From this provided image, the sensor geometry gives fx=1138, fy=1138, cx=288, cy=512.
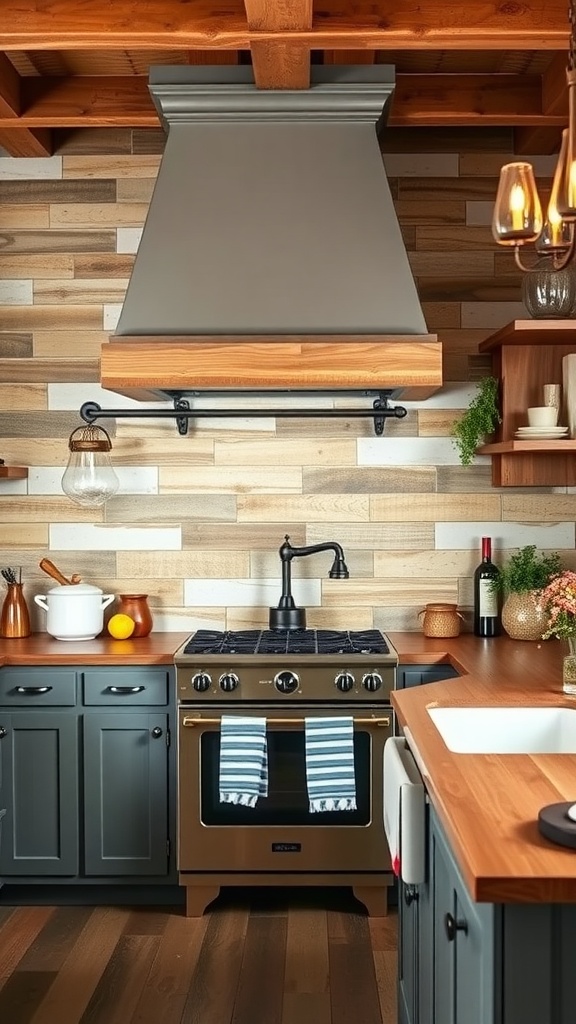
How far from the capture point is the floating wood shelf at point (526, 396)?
425cm

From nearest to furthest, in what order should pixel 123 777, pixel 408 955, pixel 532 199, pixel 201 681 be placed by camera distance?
pixel 532 199
pixel 408 955
pixel 201 681
pixel 123 777

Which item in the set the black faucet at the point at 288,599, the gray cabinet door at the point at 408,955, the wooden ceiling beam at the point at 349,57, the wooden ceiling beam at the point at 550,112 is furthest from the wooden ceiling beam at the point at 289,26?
the gray cabinet door at the point at 408,955

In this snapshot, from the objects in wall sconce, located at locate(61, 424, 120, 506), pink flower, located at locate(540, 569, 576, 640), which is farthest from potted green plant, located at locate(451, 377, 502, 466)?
wall sconce, located at locate(61, 424, 120, 506)

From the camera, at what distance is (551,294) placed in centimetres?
411

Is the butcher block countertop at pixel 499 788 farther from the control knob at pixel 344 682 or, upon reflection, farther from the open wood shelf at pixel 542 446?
the open wood shelf at pixel 542 446

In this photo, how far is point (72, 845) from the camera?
13.2 feet

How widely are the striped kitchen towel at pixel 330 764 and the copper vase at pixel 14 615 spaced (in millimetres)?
1256

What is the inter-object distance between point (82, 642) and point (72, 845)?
746 mm

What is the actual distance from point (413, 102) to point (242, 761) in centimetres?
246

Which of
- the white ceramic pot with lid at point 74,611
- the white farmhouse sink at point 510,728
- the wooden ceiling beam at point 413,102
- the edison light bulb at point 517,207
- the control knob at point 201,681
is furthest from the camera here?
Result: the white ceramic pot with lid at point 74,611

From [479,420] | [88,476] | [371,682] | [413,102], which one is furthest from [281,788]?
[413,102]

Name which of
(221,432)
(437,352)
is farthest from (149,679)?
(437,352)

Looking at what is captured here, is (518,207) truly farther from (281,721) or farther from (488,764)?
(281,721)

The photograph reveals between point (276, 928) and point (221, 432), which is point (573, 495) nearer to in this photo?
point (221, 432)
